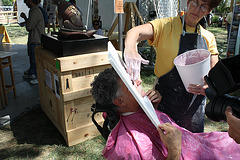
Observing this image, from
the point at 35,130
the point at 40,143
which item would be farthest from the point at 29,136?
the point at 40,143

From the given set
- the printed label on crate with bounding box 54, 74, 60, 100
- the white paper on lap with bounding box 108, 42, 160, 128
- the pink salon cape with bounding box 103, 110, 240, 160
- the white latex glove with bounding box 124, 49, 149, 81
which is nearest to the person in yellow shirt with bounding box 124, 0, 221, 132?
the pink salon cape with bounding box 103, 110, 240, 160

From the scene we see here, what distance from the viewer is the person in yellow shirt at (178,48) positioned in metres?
1.62

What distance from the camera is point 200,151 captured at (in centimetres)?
146

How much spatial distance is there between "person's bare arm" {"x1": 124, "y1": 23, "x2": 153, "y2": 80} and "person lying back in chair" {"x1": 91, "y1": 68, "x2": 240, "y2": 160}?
13cm

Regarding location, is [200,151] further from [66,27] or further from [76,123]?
[66,27]

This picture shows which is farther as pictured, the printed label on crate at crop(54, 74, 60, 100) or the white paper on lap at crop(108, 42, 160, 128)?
the printed label on crate at crop(54, 74, 60, 100)

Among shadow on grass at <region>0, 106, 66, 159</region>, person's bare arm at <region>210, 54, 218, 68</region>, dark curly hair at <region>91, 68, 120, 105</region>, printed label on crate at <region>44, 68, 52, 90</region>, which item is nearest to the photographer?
dark curly hair at <region>91, 68, 120, 105</region>

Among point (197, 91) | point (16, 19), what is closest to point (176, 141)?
point (197, 91)

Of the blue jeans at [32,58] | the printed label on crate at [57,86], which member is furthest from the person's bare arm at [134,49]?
the blue jeans at [32,58]

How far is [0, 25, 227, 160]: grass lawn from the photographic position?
2648mm

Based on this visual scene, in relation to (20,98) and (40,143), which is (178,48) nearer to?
(40,143)

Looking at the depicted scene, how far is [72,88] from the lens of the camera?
2.55 metres

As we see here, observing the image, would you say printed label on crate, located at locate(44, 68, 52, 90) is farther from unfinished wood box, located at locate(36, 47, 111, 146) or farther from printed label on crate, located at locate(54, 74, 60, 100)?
printed label on crate, located at locate(54, 74, 60, 100)

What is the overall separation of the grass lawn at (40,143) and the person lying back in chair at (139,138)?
140 cm
